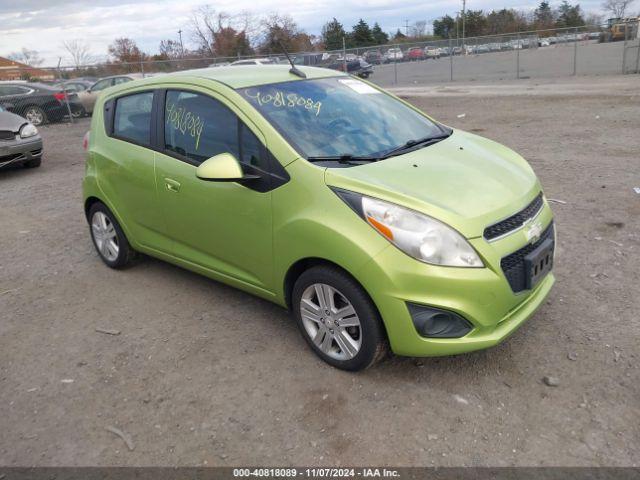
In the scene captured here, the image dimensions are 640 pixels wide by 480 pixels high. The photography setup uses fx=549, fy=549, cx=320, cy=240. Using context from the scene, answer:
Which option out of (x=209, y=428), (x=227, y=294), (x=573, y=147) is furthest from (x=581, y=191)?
(x=209, y=428)

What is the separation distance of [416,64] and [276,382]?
33.7m

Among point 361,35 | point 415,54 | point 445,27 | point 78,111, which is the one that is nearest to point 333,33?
point 361,35

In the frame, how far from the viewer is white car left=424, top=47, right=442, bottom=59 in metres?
31.3

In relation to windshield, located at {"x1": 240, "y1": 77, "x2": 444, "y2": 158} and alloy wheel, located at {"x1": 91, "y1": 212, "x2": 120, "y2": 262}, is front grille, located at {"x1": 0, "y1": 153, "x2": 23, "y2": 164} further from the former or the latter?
windshield, located at {"x1": 240, "y1": 77, "x2": 444, "y2": 158}

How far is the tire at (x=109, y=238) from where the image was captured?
483cm

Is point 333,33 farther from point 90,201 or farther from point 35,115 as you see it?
point 90,201

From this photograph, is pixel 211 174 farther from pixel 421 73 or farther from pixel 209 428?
pixel 421 73

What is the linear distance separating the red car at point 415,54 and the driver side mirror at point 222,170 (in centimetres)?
3241

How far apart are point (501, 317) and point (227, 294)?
226 cm

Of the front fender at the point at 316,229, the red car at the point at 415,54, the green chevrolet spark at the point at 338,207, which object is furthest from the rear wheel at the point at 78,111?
the red car at the point at 415,54

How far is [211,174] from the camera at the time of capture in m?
3.25

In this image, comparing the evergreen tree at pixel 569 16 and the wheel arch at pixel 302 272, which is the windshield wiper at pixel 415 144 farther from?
the evergreen tree at pixel 569 16

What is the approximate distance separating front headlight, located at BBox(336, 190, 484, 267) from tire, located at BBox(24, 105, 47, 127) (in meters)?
17.4

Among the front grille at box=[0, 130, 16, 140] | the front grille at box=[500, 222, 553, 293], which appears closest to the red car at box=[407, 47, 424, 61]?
the front grille at box=[0, 130, 16, 140]
